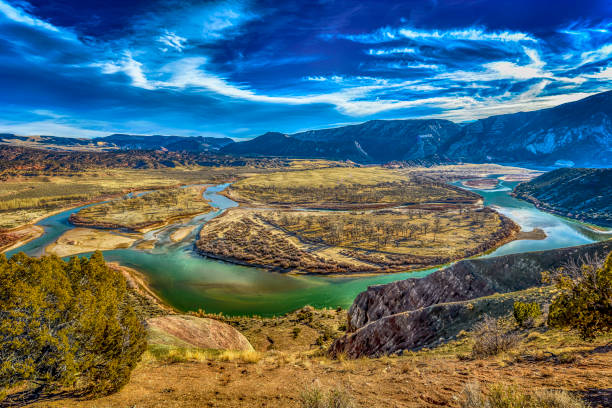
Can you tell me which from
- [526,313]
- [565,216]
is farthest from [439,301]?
[565,216]

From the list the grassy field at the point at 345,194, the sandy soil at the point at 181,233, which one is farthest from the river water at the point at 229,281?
the grassy field at the point at 345,194

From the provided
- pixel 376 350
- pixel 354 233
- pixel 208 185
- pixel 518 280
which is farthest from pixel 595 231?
pixel 208 185

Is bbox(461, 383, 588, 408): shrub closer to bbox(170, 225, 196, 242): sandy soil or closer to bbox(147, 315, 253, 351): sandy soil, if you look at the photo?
bbox(147, 315, 253, 351): sandy soil

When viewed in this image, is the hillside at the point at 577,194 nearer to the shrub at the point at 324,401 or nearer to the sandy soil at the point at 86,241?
the shrub at the point at 324,401

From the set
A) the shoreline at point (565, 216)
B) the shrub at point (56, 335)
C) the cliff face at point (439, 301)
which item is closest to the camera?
the shrub at point (56, 335)

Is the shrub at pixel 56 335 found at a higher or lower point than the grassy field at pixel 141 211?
higher

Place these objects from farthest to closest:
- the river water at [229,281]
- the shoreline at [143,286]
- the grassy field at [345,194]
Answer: the grassy field at [345,194] → the river water at [229,281] → the shoreline at [143,286]

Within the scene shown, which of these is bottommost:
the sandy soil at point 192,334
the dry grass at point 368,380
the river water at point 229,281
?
the river water at point 229,281

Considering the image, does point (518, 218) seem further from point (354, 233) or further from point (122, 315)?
point (122, 315)
